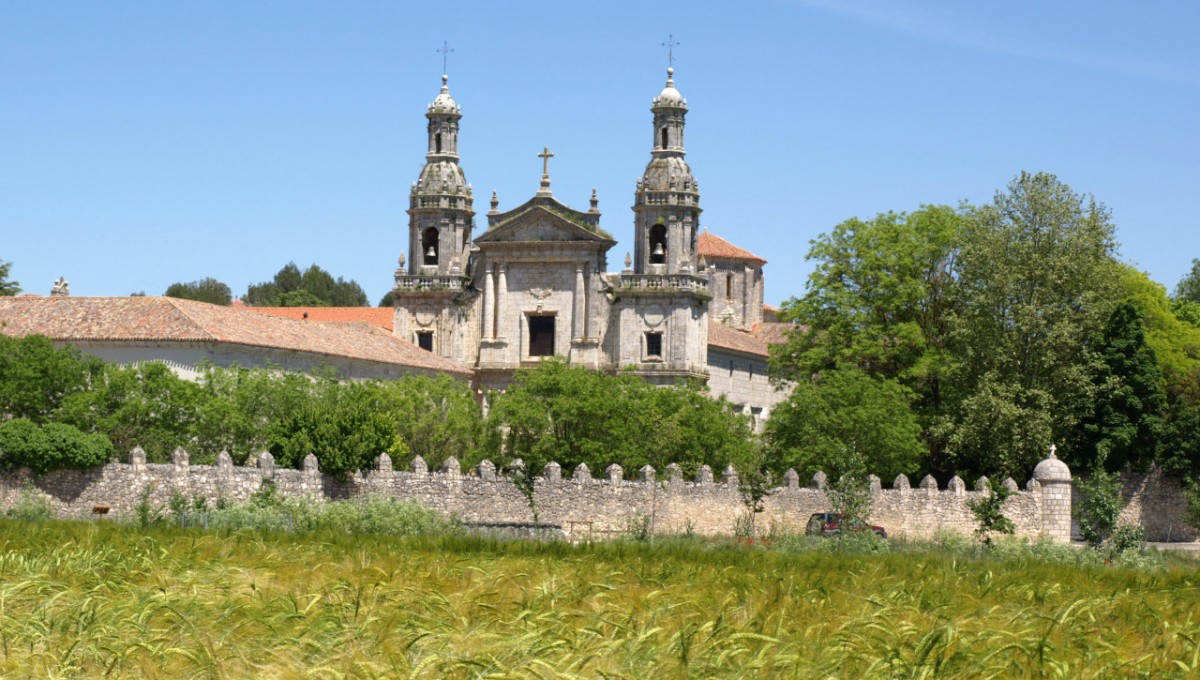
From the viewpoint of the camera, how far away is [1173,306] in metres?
83.9

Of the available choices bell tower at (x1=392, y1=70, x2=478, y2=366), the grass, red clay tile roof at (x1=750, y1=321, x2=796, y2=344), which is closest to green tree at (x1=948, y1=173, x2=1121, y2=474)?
bell tower at (x1=392, y1=70, x2=478, y2=366)

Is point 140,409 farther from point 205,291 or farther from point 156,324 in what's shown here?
point 205,291

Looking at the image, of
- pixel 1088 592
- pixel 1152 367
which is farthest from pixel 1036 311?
pixel 1088 592

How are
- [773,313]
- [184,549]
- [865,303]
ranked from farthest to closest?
[773,313]
[865,303]
[184,549]

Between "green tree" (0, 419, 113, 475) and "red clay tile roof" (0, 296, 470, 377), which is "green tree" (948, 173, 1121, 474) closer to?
"red clay tile roof" (0, 296, 470, 377)

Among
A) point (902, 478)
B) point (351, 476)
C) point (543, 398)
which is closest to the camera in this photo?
point (351, 476)

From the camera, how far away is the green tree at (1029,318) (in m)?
58.3

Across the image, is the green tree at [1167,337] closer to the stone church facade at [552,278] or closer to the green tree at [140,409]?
the stone church facade at [552,278]

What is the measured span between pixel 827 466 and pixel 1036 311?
30.8ft

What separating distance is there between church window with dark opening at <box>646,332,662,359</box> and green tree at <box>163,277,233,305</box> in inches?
2898

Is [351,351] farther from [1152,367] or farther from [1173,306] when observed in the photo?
[1173,306]

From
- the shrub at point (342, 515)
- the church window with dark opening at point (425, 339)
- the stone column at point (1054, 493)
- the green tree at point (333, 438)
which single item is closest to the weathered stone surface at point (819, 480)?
the stone column at point (1054, 493)

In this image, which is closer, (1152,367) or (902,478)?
(902,478)

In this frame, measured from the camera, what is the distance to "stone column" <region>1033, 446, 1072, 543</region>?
178 ft
